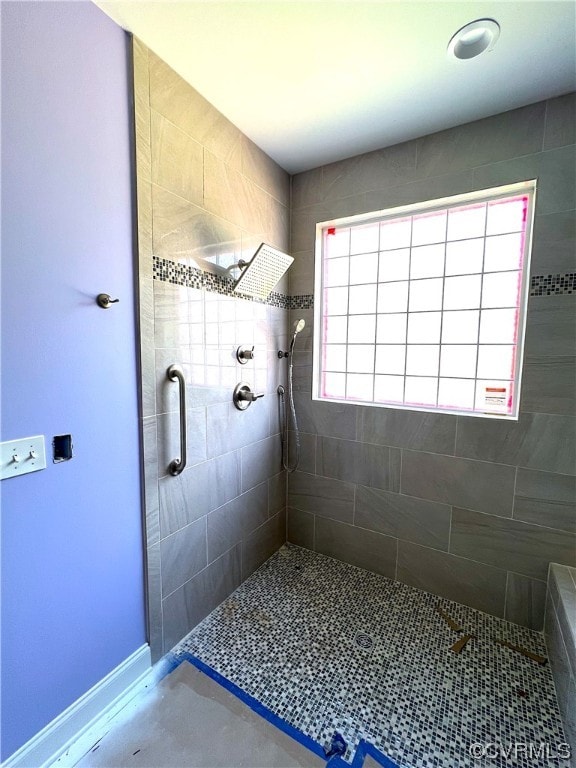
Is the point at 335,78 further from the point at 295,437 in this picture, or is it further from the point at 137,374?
the point at 295,437

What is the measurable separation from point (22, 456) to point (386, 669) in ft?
5.73

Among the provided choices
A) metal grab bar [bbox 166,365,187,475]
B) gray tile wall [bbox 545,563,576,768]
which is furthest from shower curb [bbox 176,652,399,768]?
metal grab bar [bbox 166,365,187,475]

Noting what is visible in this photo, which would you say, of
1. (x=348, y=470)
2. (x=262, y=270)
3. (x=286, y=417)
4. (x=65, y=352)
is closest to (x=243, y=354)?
(x=262, y=270)

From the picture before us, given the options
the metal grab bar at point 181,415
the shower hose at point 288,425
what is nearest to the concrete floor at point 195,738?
the metal grab bar at point 181,415

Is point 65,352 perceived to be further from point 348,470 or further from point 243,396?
point 348,470

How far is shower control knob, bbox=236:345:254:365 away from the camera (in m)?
1.82

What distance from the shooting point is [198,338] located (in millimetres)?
1557

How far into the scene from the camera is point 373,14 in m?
1.13

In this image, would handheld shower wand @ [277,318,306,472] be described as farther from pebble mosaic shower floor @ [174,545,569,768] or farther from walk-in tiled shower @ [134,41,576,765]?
pebble mosaic shower floor @ [174,545,569,768]

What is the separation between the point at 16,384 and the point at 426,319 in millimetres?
1959

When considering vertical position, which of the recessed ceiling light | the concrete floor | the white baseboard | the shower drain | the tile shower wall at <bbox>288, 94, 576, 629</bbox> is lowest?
the shower drain

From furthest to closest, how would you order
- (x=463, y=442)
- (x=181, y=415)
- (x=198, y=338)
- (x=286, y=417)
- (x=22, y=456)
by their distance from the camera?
1. (x=286, y=417)
2. (x=463, y=442)
3. (x=198, y=338)
4. (x=181, y=415)
5. (x=22, y=456)

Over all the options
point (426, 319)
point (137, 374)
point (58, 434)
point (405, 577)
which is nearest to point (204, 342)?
point (137, 374)

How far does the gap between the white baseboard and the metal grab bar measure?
2.59 ft
